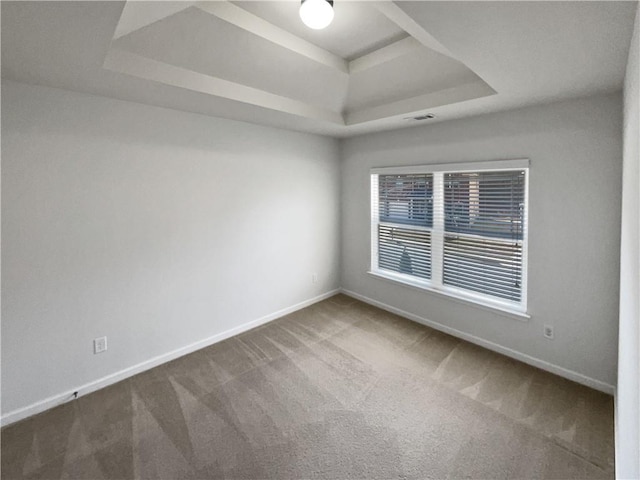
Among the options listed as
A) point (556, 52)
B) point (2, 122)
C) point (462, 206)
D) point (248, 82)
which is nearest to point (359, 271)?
point (462, 206)

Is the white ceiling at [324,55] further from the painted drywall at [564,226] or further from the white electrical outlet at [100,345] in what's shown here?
the white electrical outlet at [100,345]

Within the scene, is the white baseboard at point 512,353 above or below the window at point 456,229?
below

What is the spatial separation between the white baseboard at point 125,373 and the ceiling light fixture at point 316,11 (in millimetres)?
Answer: 3001

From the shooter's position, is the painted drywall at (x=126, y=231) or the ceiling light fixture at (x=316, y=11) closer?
the ceiling light fixture at (x=316, y=11)

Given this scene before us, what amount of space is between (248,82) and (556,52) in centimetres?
210

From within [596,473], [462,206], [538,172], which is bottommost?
[596,473]

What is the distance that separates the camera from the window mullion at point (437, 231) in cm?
341

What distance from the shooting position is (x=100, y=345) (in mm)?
2537

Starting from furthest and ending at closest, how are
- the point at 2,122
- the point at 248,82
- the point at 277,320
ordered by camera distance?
1. the point at 277,320
2. the point at 248,82
3. the point at 2,122

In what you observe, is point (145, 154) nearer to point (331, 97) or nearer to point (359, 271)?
point (331, 97)

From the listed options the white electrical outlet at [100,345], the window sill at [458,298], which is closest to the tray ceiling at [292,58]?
the window sill at [458,298]

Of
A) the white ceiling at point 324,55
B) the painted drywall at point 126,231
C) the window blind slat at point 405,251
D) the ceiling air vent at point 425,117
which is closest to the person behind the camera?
the white ceiling at point 324,55

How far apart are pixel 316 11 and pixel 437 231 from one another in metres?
2.52

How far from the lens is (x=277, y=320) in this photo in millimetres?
3803
